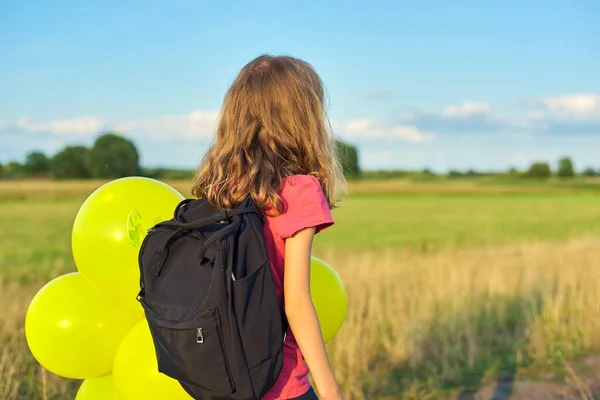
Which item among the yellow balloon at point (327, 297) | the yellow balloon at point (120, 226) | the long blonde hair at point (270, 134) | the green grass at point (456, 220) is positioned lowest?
the green grass at point (456, 220)

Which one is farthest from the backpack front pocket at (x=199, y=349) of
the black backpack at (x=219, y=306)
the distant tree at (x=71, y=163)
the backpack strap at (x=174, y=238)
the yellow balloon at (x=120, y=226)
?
the distant tree at (x=71, y=163)

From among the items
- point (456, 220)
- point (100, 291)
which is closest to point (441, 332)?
point (100, 291)

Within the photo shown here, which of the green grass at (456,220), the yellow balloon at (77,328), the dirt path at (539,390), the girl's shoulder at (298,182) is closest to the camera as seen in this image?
the girl's shoulder at (298,182)

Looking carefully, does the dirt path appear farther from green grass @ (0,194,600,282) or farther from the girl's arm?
green grass @ (0,194,600,282)

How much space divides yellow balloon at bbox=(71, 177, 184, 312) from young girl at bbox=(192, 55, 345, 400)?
0.69 metres

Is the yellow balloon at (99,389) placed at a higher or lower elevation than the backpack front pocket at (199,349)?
lower

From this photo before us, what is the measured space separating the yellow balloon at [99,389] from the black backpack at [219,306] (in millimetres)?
1188

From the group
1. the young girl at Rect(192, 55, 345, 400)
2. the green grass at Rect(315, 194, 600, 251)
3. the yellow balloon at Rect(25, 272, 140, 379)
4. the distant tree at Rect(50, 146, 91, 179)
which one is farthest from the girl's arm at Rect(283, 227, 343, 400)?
the distant tree at Rect(50, 146, 91, 179)

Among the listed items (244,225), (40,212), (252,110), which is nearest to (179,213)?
(244,225)

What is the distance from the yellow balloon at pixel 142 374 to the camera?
8.04 feet

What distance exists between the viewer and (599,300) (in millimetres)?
7078

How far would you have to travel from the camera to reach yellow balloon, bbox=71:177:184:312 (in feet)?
8.86

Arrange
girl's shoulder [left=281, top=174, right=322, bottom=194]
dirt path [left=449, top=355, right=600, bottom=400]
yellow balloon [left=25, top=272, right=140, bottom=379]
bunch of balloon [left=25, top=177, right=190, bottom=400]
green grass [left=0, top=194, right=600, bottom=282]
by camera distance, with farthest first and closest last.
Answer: green grass [left=0, top=194, right=600, bottom=282] < dirt path [left=449, top=355, right=600, bottom=400] < yellow balloon [left=25, top=272, right=140, bottom=379] < bunch of balloon [left=25, top=177, right=190, bottom=400] < girl's shoulder [left=281, top=174, right=322, bottom=194]

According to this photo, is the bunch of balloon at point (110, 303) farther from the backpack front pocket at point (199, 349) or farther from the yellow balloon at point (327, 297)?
the backpack front pocket at point (199, 349)
